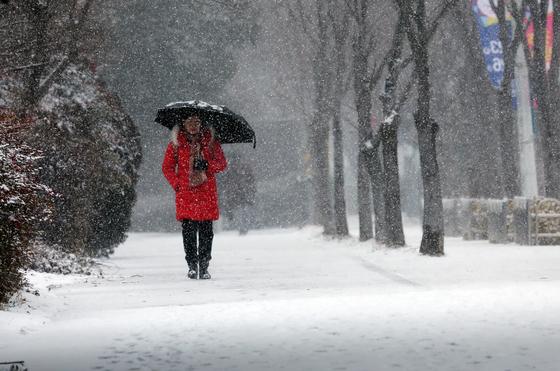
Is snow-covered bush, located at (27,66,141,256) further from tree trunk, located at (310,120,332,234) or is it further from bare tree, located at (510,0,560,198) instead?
tree trunk, located at (310,120,332,234)

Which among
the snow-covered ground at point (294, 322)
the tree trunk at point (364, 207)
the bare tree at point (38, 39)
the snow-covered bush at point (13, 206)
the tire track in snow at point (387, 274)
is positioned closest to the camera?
the snow-covered ground at point (294, 322)

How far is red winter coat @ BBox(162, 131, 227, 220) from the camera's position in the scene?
445 inches

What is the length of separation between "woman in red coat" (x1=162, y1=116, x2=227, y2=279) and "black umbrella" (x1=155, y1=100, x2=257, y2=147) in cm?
33

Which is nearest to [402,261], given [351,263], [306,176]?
[351,263]

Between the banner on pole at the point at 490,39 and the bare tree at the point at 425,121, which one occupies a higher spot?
the banner on pole at the point at 490,39

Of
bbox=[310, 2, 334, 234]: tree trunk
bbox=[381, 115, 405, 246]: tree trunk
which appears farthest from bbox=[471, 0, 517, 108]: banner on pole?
bbox=[381, 115, 405, 246]: tree trunk

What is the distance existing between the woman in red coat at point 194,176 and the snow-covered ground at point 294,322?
22.7 inches

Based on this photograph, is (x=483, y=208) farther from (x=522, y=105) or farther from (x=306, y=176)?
(x=306, y=176)

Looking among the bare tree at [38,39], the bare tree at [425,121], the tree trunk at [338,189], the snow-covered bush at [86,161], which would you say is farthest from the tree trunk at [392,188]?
the tree trunk at [338,189]

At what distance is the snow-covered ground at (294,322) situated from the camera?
5.61 m

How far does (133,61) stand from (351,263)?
19994mm

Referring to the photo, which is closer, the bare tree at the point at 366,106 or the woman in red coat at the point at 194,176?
the woman in red coat at the point at 194,176

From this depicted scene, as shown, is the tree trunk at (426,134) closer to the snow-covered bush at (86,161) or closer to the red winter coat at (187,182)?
the snow-covered bush at (86,161)

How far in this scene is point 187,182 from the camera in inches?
444
